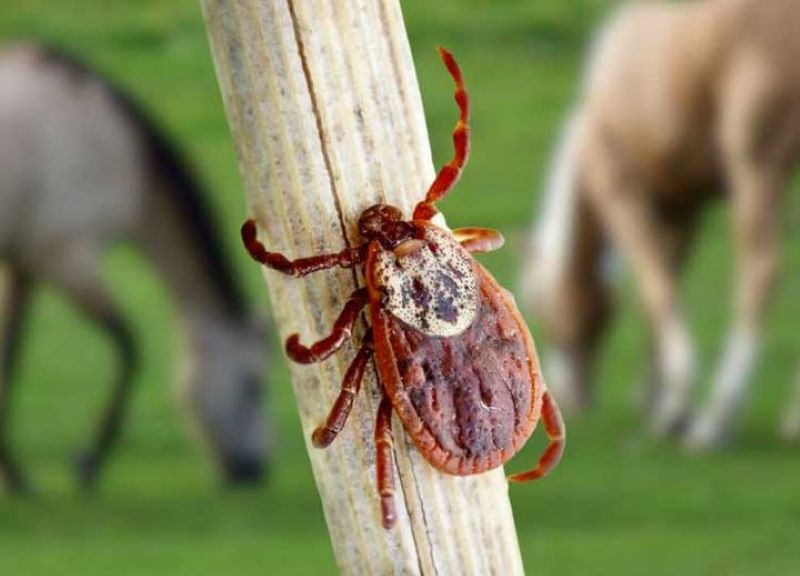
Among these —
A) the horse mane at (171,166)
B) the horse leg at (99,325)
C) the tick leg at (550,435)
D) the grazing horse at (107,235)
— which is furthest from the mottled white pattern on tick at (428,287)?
the horse mane at (171,166)

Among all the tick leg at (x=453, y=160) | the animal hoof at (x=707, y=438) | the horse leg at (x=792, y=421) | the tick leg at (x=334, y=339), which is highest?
the tick leg at (x=453, y=160)

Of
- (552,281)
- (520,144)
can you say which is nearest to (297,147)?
(552,281)

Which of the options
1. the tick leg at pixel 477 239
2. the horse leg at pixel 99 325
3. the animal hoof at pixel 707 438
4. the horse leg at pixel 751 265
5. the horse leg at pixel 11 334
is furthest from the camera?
the horse leg at pixel 11 334

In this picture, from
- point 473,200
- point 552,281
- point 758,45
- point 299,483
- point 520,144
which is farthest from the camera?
point 520,144

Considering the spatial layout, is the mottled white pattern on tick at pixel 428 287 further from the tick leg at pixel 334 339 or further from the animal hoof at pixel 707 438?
the animal hoof at pixel 707 438

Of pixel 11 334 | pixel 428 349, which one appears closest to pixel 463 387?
pixel 428 349

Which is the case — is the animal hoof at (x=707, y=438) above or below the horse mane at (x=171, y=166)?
below

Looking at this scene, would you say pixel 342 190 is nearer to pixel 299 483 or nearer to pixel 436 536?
pixel 436 536
